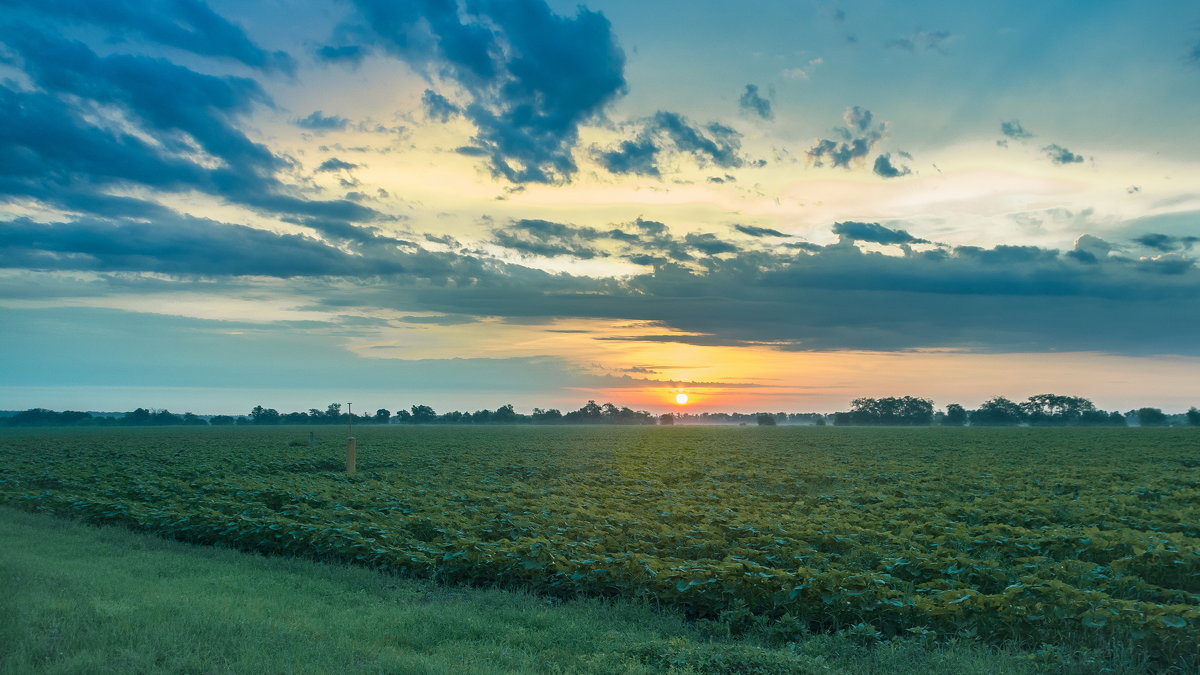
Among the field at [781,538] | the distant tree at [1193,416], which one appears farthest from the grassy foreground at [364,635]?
the distant tree at [1193,416]

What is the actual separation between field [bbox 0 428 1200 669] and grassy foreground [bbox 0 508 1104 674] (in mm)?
669

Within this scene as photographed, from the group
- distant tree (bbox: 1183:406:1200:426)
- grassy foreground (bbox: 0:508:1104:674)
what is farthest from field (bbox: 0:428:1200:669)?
distant tree (bbox: 1183:406:1200:426)

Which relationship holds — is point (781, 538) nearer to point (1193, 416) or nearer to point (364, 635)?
point (364, 635)

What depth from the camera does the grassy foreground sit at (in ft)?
24.5

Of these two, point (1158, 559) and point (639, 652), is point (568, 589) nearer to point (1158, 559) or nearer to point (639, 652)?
point (639, 652)

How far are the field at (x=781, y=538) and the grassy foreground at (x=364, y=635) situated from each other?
2.19 feet

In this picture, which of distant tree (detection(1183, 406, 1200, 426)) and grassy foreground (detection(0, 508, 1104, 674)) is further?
distant tree (detection(1183, 406, 1200, 426))

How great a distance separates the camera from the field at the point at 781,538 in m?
8.97

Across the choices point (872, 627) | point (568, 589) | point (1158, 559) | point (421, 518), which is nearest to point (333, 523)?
point (421, 518)

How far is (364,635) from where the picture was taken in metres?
8.59

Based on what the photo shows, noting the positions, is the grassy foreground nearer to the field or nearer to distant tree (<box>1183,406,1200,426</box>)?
the field

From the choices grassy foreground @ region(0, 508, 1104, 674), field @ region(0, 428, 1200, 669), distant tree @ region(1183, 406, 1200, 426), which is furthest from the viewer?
distant tree @ region(1183, 406, 1200, 426)

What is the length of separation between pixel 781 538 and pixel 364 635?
7.81 m

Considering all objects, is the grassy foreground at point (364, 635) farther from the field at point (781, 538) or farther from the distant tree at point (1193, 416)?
the distant tree at point (1193, 416)
